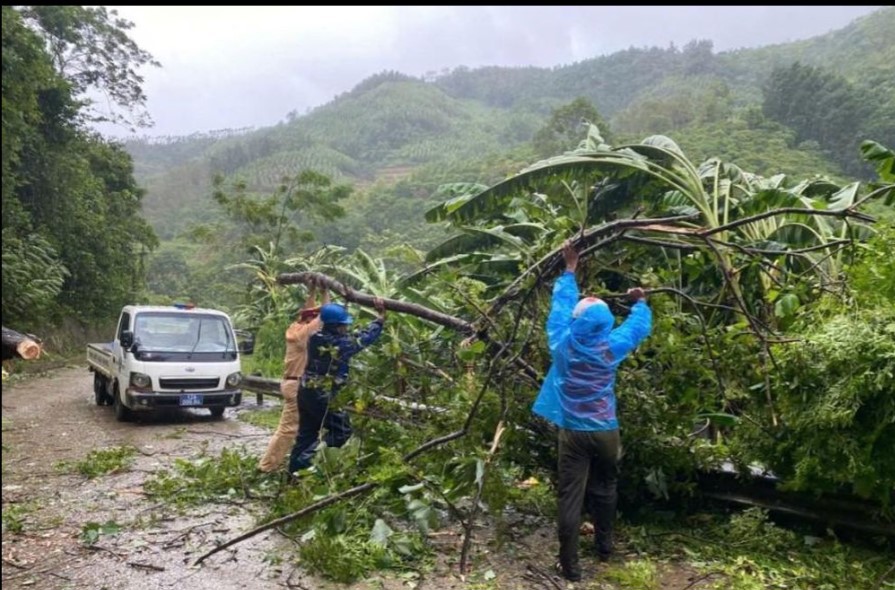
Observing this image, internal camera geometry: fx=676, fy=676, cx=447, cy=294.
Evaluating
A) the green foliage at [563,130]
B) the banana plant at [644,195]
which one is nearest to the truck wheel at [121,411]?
the banana plant at [644,195]

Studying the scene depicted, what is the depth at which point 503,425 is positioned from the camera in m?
5.11

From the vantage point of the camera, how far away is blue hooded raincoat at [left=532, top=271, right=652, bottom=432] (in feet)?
14.7

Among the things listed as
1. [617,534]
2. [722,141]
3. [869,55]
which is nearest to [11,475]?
[617,534]

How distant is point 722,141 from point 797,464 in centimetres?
2739

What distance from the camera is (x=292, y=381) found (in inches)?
288

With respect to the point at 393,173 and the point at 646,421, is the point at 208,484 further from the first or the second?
the point at 393,173

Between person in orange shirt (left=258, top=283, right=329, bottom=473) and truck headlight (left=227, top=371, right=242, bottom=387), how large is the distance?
393cm

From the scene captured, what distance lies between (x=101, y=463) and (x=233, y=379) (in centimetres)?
339

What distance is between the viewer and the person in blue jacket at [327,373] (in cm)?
612

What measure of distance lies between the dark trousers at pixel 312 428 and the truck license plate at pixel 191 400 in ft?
14.9

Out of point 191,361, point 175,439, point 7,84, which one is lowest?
point 175,439

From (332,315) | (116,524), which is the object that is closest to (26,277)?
(116,524)

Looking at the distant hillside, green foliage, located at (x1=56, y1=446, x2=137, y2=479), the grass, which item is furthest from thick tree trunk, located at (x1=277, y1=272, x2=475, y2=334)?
the distant hillside

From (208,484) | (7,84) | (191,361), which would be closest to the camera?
(208,484)
